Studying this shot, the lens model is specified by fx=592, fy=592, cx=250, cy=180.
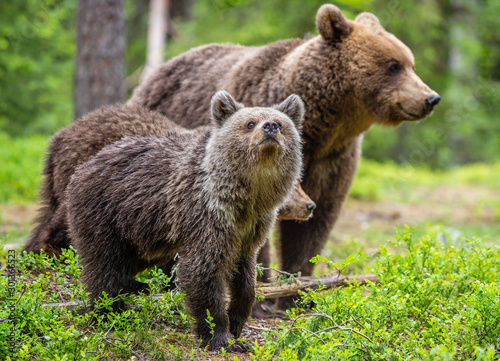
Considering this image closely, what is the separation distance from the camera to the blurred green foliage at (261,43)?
13648 mm

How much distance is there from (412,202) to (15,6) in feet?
38.0

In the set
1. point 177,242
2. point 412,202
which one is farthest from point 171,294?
point 412,202

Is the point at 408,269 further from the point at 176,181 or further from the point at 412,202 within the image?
the point at 412,202

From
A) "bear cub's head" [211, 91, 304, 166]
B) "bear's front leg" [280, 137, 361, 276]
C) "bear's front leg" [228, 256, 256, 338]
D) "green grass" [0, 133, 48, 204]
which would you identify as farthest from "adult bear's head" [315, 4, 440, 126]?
"green grass" [0, 133, 48, 204]

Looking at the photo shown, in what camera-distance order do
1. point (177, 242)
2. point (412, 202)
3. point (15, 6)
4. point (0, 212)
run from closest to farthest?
1. point (177, 242)
2. point (0, 212)
3. point (412, 202)
4. point (15, 6)

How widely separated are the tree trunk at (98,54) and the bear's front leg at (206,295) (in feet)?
22.3

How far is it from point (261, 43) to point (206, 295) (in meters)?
9.67

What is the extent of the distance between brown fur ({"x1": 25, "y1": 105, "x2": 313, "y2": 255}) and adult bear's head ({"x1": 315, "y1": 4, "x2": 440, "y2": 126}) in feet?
4.23

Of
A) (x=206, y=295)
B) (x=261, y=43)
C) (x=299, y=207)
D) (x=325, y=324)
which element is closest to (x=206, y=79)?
(x=299, y=207)

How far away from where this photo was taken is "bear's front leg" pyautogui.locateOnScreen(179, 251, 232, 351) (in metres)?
4.57

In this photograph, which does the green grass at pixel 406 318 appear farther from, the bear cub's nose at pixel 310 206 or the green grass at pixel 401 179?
the green grass at pixel 401 179

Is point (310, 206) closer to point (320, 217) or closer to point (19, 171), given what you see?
point (320, 217)

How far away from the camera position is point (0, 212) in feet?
31.2

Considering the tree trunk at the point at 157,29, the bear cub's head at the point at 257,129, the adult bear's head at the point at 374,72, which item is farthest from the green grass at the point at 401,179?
the bear cub's head at the point at 257,129
